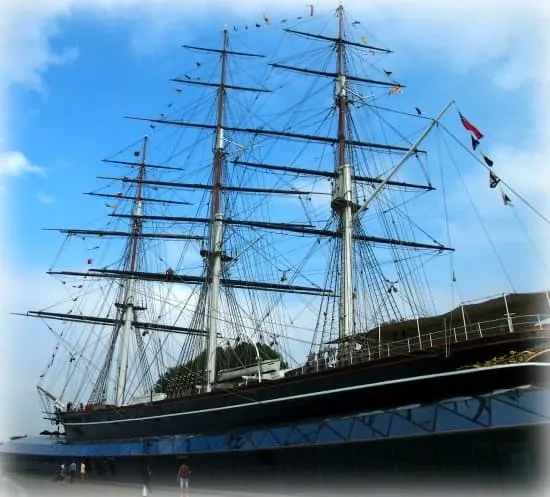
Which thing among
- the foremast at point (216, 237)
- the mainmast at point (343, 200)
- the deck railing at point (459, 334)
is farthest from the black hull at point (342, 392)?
the mainmast at point (343, 200)

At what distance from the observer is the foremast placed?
3419 centimetres

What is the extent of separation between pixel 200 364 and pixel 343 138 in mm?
19009

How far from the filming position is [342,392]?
19984mm

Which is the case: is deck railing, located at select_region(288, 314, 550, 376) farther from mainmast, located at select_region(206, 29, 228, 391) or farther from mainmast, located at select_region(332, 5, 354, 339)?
mainmast, located at select_region(206, 29, 228, 391)

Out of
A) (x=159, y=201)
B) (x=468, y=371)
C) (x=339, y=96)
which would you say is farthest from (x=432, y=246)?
(x=159, y=201)

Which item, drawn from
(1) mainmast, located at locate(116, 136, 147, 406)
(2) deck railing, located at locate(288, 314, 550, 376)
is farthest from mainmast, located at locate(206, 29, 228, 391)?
(2) deck railing, located at locate(288, 314, 550, 376)

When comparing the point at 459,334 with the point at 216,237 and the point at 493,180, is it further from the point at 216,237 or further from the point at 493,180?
the point at 216,237

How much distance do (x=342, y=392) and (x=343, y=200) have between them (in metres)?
14.5

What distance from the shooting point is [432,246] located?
106 feet

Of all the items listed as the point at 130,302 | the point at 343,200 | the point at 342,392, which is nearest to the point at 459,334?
the point at 342,392

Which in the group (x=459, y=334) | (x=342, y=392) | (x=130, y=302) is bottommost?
(x=342, y=392)

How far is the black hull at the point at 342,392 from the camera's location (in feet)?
55.0

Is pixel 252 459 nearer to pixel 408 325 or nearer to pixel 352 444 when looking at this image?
pixel 352 444

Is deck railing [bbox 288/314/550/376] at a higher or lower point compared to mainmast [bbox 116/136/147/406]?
lower
